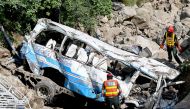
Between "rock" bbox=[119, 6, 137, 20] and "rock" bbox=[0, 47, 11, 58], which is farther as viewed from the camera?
"rock" bbox=[119, 6, 137, 20]

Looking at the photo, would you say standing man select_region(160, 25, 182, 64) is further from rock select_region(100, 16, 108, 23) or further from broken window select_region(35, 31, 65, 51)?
rock select_region(100, 16, 108, 23)

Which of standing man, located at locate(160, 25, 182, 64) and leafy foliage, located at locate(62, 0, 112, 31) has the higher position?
Result: leafy foliage, located at locate(62, 0, 112, 31)

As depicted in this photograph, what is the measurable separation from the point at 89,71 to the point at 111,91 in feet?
3.28

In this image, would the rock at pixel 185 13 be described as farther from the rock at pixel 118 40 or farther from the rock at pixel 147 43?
the rock at pixel 118 40

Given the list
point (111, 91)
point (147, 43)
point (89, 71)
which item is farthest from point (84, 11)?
point (111, 91)

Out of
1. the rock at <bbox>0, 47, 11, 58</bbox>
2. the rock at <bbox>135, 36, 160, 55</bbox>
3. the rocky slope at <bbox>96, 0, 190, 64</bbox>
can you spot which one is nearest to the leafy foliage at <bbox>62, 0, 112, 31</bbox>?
the rocky slope at <bbox>96, 0, 190, 64</bbox>

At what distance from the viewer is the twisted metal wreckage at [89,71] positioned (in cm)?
1237

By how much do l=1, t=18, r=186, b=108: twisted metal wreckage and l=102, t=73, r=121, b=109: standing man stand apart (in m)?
0.39

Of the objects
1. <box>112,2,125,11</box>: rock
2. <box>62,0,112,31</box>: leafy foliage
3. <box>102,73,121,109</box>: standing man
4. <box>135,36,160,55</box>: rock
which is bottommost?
<box>102,73,121,109</box>: standing man

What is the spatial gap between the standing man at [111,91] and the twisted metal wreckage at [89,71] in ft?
1.27

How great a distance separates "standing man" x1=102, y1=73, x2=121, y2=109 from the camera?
38.7 feet

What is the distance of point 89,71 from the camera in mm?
12539

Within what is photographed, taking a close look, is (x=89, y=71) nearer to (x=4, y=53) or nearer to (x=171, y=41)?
(x=4, y=53)

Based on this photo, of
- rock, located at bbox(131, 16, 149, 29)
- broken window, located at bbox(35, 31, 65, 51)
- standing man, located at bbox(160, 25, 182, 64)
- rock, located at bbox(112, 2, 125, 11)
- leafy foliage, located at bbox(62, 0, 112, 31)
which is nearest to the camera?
broken window, located at bbox(35, 31, 65, 51)
